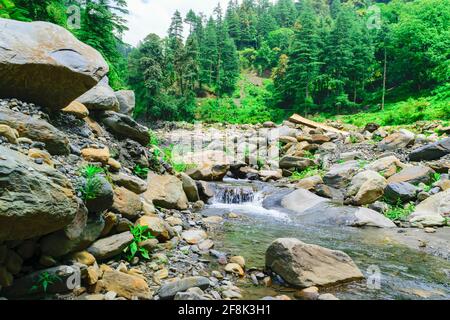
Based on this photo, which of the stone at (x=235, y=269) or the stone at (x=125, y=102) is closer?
the stone at (x=235, y=269)

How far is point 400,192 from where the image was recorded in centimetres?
1094

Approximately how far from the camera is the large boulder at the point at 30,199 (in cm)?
354

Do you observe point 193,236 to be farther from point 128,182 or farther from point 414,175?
point 414,175

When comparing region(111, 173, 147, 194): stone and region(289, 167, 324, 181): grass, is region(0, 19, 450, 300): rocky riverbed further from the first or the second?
region(289, 167, 324, 181): grass

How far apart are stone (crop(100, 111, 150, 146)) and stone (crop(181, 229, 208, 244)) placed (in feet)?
10.0

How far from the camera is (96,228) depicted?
505cm

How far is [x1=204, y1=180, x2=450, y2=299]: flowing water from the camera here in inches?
205

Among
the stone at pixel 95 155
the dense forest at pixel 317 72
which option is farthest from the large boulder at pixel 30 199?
A: the dense forest at pixel 317 72

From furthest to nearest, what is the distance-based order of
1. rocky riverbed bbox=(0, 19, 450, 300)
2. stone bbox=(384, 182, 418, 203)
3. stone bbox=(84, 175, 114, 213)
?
stone bbox=(384, 182, 418, 203)
stone bbox=(84, 175, 114, 213)
rocky riverbed bbox=(0, 19, 450, 300)

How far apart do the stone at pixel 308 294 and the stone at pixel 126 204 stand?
305cm

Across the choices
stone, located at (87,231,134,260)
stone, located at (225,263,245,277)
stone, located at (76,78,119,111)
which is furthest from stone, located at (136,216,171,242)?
stone, located at (76,78,119,111)

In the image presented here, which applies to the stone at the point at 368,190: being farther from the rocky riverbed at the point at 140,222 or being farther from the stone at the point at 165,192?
the stone at the point at 165,192

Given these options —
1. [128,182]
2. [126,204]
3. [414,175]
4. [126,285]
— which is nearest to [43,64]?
[128,182]
